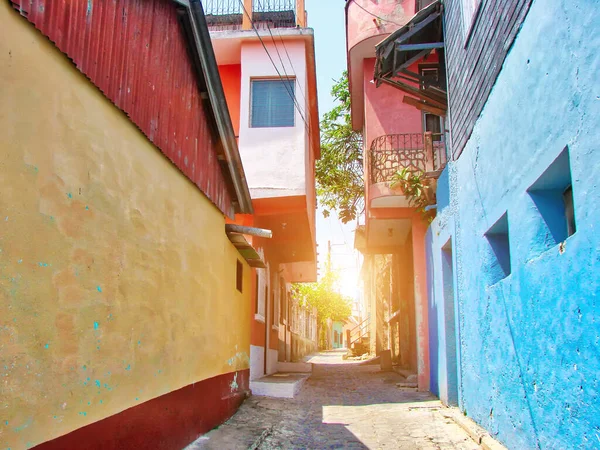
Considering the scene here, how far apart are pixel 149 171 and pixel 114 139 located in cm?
80

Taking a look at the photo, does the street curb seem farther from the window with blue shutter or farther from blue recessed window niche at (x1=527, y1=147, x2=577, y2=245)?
the window with blue shutter

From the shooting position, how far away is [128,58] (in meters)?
4.98

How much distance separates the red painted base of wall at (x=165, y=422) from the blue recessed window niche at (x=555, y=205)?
3.88 meters

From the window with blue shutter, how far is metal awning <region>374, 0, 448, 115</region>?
2058mm

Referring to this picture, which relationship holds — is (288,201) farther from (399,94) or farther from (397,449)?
(397,449)

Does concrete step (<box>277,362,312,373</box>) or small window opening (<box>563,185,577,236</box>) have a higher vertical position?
small window opening (<box>563,185,577,236</box>)

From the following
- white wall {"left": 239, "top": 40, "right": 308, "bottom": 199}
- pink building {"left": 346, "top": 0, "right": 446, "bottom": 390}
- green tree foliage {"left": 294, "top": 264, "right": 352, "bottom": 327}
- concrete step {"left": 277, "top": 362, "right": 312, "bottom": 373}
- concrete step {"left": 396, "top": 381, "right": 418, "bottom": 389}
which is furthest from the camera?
green tree foliage {"left": 294, "top": 264, "right": 352, "bottom": 327}

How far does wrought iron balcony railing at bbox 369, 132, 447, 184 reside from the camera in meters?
11.6

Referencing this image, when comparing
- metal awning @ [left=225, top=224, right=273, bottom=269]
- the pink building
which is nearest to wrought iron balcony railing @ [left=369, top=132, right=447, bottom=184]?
the pink building

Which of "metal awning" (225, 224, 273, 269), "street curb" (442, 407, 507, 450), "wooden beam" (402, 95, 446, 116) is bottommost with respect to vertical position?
"street curb" (442, 407, 507, 450)

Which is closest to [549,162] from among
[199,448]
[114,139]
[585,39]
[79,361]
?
[585,39]

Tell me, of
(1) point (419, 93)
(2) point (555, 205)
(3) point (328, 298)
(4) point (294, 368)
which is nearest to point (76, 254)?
(2) point (555, 205)

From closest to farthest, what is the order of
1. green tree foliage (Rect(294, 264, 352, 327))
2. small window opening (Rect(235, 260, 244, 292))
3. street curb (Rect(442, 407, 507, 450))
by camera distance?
street curb (Rect(442, 407, 507, 450)) < small window opening (Rect(235, 260, 244, 292)) < green tree foliage (Rect(294, 264, 352, 327))

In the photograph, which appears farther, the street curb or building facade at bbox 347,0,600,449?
the street curb
